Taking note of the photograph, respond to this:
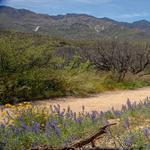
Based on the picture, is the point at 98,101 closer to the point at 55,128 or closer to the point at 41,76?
the point at 41,76

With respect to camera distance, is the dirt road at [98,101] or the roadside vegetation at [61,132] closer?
the roadside vegetation at [61,132]

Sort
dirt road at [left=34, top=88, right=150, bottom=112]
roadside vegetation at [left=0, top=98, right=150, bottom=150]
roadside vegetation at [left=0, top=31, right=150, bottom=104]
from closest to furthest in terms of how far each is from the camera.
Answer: roadside vegetation at [left=0, top=98, right=150, bottom=150], dirt road at [left=34, top=88, right=150, bottom=112], roadside vegetation at [left=0, top=31, right=150, bottom=104]

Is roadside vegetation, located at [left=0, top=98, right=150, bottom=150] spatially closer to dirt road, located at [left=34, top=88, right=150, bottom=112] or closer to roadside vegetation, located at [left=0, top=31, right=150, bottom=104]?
dirt road, located at [left=34, top=88, right=150, bottom=112]

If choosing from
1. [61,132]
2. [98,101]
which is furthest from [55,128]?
[98,101]

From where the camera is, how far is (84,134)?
6.94 meters

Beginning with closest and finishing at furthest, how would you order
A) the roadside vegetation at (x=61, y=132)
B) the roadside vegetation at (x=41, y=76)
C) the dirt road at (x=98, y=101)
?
the roadside vegetation at (x=61, y=132)
the dirt road at (x=98, y=101)
the roadside vegetation at (x=41, y=76)

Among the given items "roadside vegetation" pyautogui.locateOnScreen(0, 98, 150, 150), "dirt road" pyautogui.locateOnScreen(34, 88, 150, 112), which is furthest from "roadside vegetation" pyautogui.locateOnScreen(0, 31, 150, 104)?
"roadside vegetation" pyautogui.locateOnScreen(0, 98, 150, 150)

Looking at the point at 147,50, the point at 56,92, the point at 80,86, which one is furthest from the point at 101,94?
the point at 147,50

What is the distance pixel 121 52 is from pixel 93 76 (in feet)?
19.7

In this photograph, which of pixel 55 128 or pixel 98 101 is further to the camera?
pixel 98 101

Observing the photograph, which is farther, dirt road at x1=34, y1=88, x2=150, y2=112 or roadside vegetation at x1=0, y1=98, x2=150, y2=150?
dirt road at x1=34, y1=88, x2=150, y2=112

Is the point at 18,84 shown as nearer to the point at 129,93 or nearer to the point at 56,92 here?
the point at 56,92

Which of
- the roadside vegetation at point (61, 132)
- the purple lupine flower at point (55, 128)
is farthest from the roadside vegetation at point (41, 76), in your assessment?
the purple lupine flower at point (55, 128)

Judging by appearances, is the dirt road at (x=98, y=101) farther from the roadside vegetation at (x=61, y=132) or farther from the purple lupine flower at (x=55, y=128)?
the purple lupine flower at (x=55, y=128)
